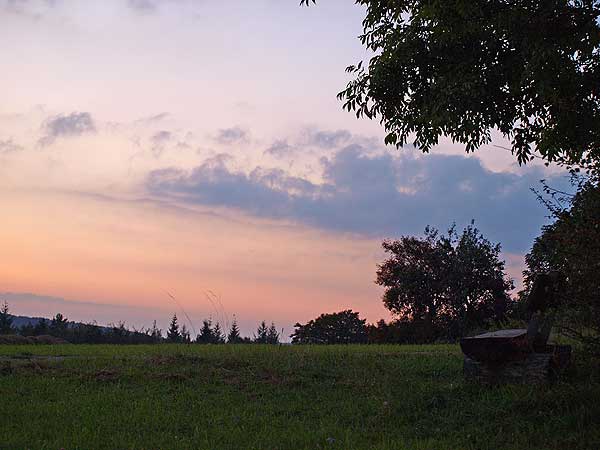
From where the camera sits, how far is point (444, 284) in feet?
138

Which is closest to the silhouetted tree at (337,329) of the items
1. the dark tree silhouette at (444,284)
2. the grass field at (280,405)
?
the dark tree silhouette at (444,284)

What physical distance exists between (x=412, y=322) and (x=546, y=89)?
31.4 m

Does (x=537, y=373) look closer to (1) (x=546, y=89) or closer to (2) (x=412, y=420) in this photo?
(2) (x=412, y=420)

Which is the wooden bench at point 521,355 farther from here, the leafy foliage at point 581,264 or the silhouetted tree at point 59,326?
the silhouetted tree at point 59,326

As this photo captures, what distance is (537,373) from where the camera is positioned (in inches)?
485

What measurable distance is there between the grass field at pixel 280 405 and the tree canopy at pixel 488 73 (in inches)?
183

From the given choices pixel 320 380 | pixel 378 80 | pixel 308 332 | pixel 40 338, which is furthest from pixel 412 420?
pixel 308 332

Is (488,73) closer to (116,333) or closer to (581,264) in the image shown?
(581,264)

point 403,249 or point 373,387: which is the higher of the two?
point 403,249

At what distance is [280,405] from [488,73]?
7073 mm

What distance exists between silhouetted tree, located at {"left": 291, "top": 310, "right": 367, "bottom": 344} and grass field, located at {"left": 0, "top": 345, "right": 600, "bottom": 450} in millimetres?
37166

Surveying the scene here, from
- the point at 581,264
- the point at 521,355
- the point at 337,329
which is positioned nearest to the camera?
the point at 581,264

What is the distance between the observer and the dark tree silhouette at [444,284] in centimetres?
4225

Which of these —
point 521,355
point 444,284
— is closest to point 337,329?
point 444,284
